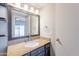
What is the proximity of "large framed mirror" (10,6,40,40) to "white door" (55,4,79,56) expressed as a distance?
0.26 metres

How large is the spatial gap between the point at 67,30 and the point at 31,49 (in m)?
0.48

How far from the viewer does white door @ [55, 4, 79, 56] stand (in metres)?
1.32

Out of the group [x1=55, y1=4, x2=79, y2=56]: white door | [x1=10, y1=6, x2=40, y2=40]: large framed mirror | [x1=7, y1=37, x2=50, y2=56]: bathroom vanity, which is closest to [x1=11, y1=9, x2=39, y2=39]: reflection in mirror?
[x1=10, y1=6, x2=40, y2=40]: large framed mirror

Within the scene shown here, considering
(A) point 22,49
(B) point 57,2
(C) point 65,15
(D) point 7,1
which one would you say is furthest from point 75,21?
(D) point 7,1

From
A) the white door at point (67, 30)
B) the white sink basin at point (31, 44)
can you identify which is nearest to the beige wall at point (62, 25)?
the white door at point (67, 30)

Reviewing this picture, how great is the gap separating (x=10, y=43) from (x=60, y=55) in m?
0.59

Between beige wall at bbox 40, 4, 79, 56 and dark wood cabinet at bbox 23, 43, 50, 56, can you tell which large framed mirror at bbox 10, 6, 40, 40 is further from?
dark wood cabinet at bbox 23, 43, 50, 56

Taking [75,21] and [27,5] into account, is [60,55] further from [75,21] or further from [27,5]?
[27,5]

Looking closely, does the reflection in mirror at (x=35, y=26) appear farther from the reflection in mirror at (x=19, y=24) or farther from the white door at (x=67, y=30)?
the white door at (x=67, y=30)

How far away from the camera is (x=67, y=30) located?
4.38ft

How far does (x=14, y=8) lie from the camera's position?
1243mm

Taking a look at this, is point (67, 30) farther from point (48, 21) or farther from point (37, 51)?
point (37, 51)

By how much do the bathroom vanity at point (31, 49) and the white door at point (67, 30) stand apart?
0.12 metres

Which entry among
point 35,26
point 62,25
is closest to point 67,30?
point 62,25
